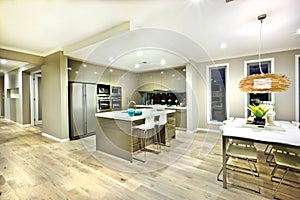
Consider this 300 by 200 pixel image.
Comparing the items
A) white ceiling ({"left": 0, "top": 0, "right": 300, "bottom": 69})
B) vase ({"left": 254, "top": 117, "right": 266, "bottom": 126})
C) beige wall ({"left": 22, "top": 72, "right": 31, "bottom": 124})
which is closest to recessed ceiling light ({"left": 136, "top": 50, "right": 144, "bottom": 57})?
white ceiling ({"left": 0, "top": 0, "right": 300, "bottom": 69})

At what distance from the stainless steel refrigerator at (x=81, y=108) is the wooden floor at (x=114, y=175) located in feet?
2.68

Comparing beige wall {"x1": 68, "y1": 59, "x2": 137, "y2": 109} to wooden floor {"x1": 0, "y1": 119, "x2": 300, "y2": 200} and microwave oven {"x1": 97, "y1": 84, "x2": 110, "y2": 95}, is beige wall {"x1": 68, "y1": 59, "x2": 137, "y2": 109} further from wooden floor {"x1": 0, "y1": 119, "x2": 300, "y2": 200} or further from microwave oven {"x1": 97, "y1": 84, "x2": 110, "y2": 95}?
wooden floor {"x1": 0, "y1": 119, "x2": 300, "y2": 200}

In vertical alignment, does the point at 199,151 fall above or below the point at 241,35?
below

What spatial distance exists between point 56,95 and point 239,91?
545 centimetres

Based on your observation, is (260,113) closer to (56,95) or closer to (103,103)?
(103,103)

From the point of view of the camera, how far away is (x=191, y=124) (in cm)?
514

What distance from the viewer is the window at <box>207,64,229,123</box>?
5098 millimetres

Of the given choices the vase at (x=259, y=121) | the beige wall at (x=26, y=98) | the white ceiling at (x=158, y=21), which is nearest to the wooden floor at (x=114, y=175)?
the vase at (x=259, y=121)

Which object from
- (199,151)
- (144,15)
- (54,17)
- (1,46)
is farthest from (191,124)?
(1,46)

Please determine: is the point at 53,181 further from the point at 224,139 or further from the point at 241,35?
the point at 241,35

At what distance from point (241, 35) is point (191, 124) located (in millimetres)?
2990

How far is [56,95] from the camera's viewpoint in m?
4.30

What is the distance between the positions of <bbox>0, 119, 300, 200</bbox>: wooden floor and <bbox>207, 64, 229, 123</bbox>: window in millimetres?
1681

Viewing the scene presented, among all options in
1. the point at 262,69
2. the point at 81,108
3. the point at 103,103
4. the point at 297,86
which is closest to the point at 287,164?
the point at 297,86
